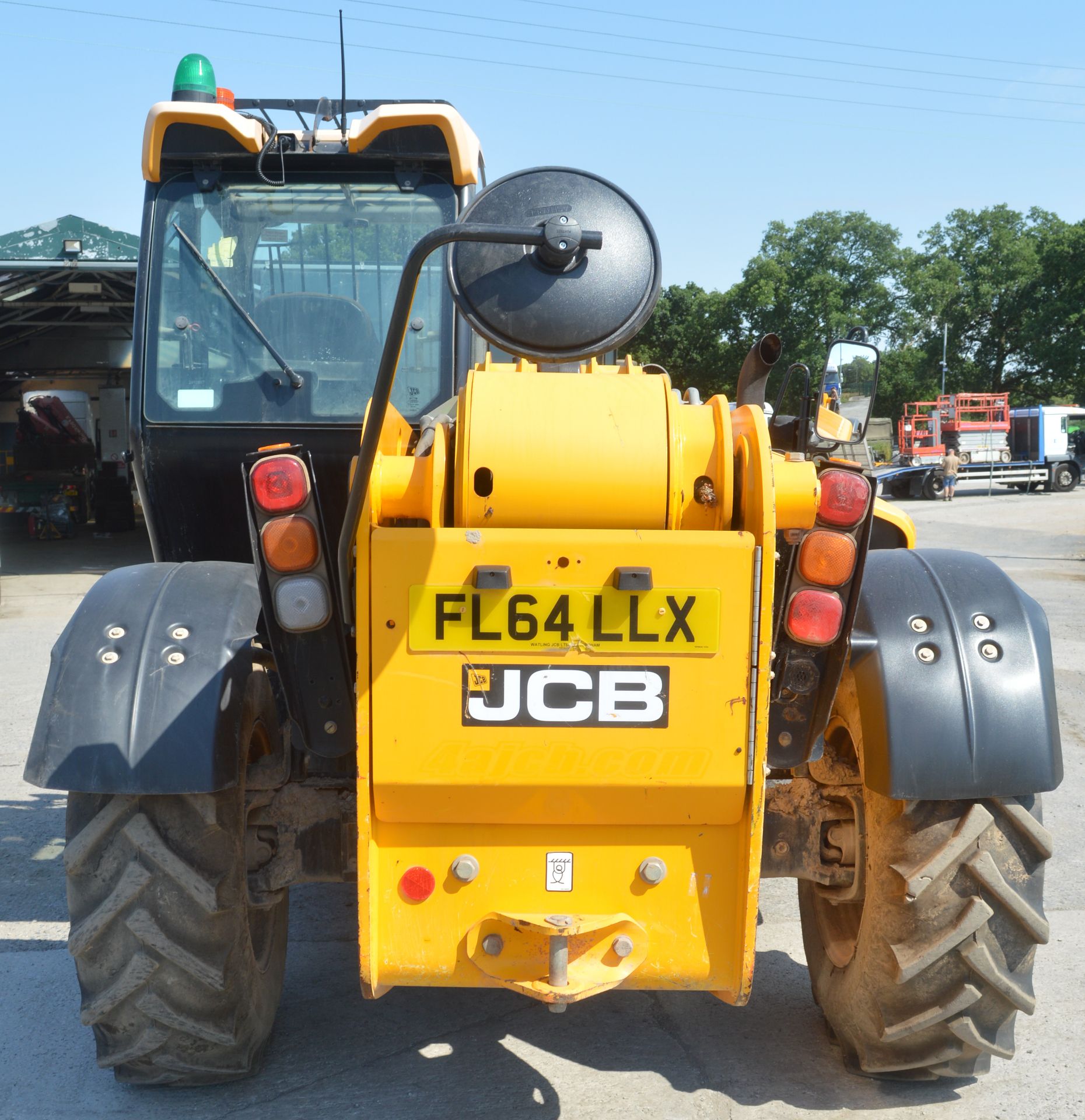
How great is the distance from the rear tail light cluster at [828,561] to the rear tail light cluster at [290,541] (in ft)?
3.51

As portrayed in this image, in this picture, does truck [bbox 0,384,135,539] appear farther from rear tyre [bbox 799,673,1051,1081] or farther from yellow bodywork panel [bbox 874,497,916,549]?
rear tyre [bbox 799,673,1051,1081]

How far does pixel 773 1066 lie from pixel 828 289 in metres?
54.9

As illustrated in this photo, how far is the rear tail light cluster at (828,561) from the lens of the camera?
251cm

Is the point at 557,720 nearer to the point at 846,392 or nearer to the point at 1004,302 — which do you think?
the point at 846,392

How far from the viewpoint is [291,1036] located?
11.3 feet

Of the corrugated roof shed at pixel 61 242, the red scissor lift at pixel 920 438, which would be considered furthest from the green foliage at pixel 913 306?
the corrugated roof shed at pixel 61 242

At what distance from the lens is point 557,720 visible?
8.21 ft

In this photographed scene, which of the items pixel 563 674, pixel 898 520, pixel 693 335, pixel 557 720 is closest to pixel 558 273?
pixel 563 674

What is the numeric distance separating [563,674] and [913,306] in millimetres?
58260

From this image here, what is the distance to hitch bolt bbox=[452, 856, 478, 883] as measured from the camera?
104 inches

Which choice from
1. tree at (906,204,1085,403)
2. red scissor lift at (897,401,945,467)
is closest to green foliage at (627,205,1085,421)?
tree at (906,204,1085,403)

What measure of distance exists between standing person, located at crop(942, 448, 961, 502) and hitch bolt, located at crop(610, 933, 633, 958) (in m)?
29.2

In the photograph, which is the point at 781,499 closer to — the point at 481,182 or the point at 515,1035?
the point at 515,1035

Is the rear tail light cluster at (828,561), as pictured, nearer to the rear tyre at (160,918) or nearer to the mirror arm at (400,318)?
the mirror arm at (400,318)
